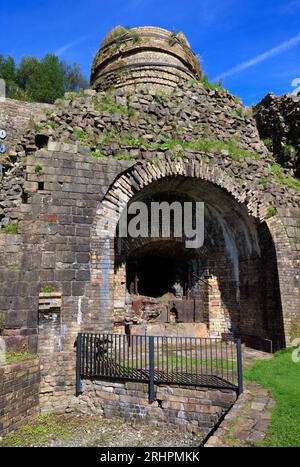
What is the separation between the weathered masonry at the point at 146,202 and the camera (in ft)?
25.4

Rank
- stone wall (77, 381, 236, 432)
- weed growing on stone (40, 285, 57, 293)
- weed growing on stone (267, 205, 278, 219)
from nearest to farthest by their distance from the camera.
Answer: stone wall (77, 381, 236, 432)
weed growing on stone (40, 285, 57, 293)
weed growing on stone (267, 205, 278, 219)

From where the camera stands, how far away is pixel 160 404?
6801 mm

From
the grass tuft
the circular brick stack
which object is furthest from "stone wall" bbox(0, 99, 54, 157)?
the grass tuft

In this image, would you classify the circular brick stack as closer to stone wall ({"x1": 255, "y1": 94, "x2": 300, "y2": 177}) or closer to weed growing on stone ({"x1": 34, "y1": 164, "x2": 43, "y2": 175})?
stone wall ({"x1": 255, "y1": 94, "x2": 300, "y2": 177})

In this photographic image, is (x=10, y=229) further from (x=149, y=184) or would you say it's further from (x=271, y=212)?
(x=271, y=212)

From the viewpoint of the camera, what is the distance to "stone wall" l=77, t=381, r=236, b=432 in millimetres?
6387

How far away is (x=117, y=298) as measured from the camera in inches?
375

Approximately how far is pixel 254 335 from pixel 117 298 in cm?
438

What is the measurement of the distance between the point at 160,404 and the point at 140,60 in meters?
11.5

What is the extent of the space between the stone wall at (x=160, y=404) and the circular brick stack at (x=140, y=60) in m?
10.0

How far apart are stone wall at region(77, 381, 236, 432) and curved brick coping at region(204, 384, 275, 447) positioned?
472 millimetres

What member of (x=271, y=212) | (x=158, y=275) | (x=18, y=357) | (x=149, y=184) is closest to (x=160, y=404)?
(x=18, y=357)
